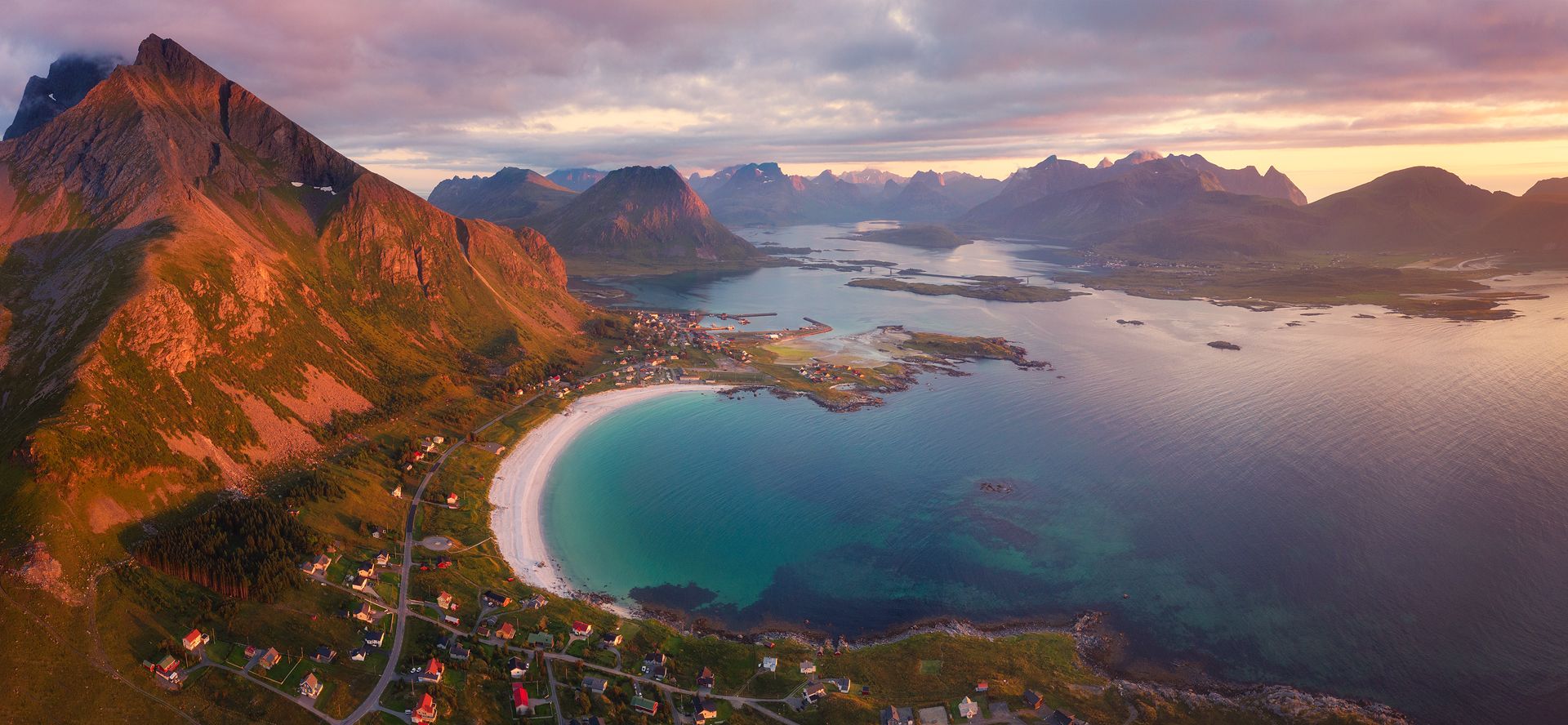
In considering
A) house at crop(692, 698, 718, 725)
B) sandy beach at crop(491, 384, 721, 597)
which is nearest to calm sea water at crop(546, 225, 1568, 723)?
sandy beach at crop(491, 384, 721, 597)

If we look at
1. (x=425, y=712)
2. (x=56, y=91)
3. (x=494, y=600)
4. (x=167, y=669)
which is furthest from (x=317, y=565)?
(x=56, y=91)

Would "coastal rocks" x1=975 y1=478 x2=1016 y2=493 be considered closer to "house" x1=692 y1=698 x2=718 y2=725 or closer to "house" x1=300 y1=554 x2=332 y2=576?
"house" x1=692 y1=698 x2=718 y2=725

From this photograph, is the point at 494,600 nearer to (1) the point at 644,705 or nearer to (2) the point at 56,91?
(1) the point at 644,705

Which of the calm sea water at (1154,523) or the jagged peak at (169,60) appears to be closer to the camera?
the calm sea water at (1154,523)

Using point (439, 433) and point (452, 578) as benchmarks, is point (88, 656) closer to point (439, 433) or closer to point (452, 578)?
point (452, 578)

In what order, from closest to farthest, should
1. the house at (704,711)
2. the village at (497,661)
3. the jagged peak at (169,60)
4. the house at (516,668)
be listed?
1. the village at (497,661)
2. the house at (704,711)
3. the house at (516,668)
4. the jagged peak at (169,60)

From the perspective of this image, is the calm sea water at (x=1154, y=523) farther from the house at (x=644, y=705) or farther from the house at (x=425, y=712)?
the house at (x=425, y=712)

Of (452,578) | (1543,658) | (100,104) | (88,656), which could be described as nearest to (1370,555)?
(1543,658)

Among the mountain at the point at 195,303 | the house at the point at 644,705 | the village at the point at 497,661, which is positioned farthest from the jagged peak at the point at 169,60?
the house at the point at 644,705
